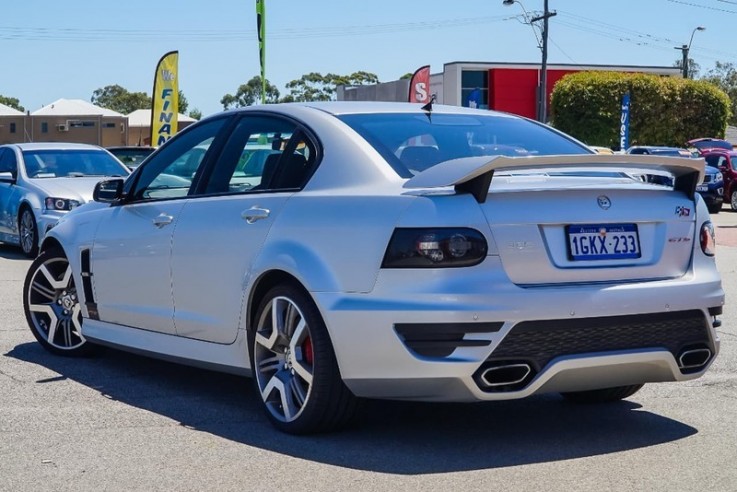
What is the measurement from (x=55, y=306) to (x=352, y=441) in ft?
9.94

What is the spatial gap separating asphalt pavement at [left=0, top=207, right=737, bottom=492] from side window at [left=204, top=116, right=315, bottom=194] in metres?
1.14

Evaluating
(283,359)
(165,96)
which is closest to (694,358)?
(283,359)

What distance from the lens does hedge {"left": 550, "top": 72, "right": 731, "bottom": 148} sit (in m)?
53.3

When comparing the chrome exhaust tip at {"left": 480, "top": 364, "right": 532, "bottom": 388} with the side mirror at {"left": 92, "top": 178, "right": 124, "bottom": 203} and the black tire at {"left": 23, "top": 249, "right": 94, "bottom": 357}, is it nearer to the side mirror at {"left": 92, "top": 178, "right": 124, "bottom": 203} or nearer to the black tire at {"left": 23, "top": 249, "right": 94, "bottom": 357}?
the side mirror at {"left": 92, "top": 178, "right": 124, "bottom": 203}

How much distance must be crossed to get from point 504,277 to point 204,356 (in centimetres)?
188

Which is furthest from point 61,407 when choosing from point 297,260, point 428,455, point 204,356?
Result: point 428,455

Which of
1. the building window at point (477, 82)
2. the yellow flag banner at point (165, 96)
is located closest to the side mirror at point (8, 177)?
the yellow flag banner at point (165, 96)

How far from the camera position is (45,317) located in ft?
25.5

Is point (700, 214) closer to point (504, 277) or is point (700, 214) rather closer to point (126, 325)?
point (504, 277)

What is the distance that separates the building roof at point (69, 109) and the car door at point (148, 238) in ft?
172

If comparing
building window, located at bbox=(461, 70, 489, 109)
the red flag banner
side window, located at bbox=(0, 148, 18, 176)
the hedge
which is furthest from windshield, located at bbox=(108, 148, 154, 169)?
building window, located at bbox=(461, 70, 489, 109)

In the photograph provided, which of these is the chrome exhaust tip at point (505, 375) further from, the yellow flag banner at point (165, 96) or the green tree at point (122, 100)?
the green tree at point (122, 100)

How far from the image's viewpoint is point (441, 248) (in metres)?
4.82

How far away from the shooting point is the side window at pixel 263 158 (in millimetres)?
5734
